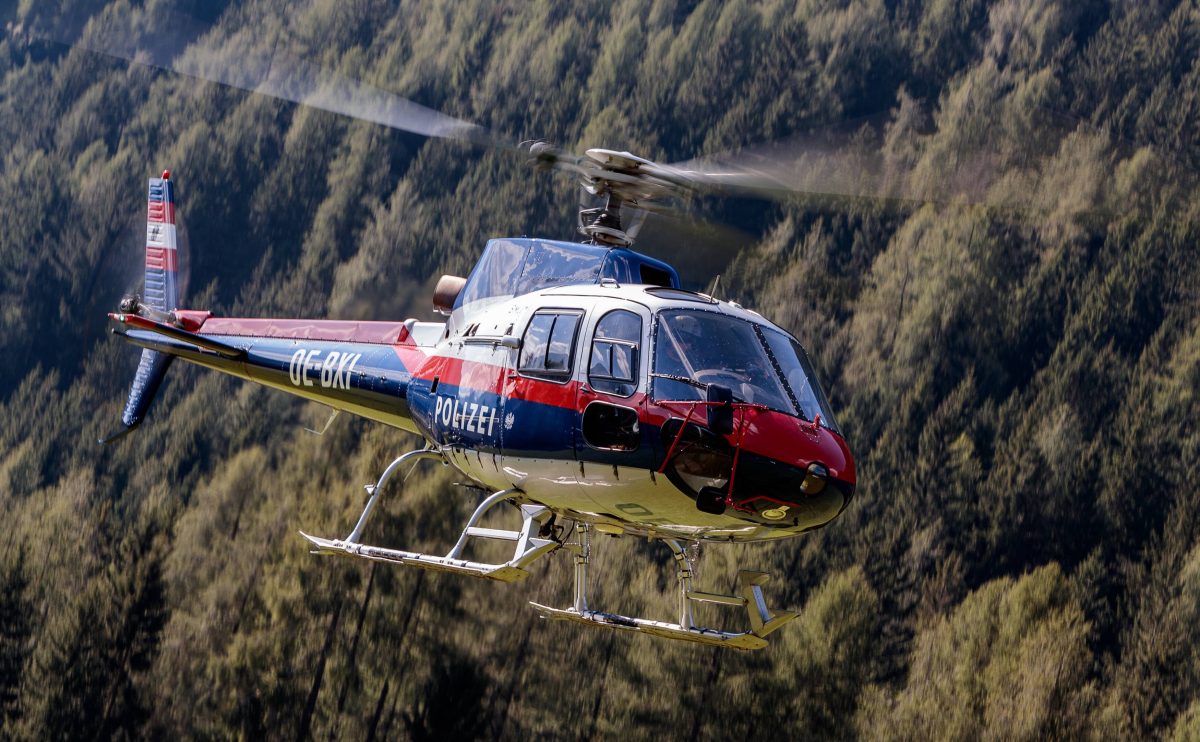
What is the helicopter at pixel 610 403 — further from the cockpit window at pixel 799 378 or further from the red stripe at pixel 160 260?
the red stripe at pixel 160 260

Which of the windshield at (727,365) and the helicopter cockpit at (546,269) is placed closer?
the windshield at (727,365)

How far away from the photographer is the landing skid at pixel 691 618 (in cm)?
1035

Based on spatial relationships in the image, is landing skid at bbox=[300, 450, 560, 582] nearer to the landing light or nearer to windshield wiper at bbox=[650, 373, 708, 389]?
windshield wiper at bbox=[650, 373, 708, 389]

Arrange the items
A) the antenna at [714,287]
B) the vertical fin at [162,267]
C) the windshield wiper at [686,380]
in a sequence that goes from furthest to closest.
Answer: the vertical fin at [162,267] < the antenna at [714,287] < the windshield wiper at [686,380]

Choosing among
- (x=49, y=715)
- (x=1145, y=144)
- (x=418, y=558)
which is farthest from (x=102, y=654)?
(x=1145, y=144)

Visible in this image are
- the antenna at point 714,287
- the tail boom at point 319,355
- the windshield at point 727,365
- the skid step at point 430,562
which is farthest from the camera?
the tail boom at point 319,355

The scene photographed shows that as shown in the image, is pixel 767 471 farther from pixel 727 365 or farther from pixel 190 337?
pixel 190 337

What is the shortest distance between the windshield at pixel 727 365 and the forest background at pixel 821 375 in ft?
24.6

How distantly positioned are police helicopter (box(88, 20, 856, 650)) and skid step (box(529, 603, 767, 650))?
2cm

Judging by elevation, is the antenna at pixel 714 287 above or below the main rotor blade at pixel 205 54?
above

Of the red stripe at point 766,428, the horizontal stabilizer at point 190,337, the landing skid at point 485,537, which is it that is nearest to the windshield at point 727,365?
the red stripe at point 766,428

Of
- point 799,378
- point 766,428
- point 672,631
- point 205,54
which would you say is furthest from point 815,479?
point 205,54

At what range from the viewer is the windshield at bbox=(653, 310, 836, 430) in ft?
30.5

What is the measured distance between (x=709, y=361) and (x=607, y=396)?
82cm
